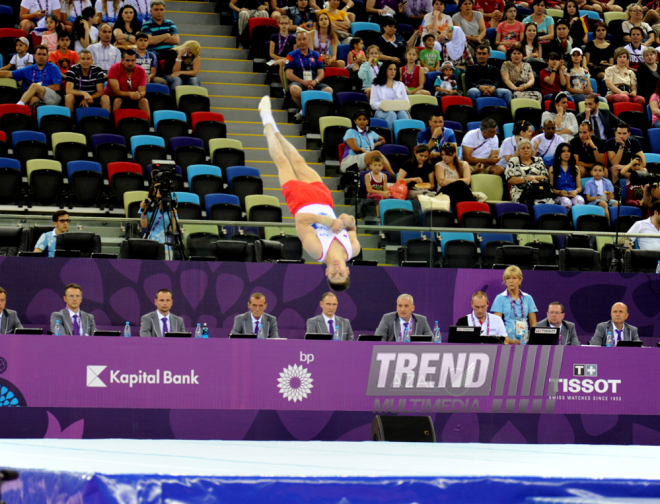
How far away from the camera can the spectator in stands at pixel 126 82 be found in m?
12.2

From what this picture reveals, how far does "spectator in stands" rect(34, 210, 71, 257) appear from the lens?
9406mm

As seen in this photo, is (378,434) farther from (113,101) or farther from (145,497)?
(113,101)

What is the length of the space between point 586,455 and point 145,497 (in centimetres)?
250

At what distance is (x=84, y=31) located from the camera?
12.9m

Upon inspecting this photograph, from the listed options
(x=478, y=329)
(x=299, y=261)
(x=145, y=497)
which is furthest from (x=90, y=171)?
A: (x=145, y=497)

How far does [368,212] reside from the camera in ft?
33.1

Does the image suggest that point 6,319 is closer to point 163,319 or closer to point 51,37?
point 163,319

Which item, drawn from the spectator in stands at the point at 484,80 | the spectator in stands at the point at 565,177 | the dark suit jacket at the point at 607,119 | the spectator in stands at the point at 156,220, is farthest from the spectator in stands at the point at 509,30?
the spectator in stands at the point at 156,220

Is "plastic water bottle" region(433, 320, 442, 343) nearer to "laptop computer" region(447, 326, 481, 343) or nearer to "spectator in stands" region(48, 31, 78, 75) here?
"laptop computer" region(447, 326, 481, 343)

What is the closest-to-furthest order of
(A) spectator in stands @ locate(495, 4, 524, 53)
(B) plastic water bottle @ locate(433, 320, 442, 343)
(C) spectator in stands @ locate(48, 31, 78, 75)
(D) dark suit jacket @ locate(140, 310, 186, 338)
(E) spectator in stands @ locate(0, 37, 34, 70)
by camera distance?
(D) dark suit jacket @ locate(140, 310, 186, 338), (B) plastic water bottle @ locate(433, 320, 442, 343), (E) spectator in stands @ locate(0, 37, 34, 70), (C) spectator in stands @ locate(48, 31, 78, 75), (A) spectator in stands @ locate(495, 4, 524, 53)

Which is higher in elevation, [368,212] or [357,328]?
[368,212]

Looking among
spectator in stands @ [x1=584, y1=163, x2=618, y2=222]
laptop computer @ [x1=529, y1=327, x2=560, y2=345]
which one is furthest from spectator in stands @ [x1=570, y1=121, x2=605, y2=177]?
laptop computer @ [x1=529, y1=327, x2=560, y2=345]

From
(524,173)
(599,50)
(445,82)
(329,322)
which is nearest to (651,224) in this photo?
(524,173)

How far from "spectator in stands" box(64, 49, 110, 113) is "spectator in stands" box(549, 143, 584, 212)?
6.75m
